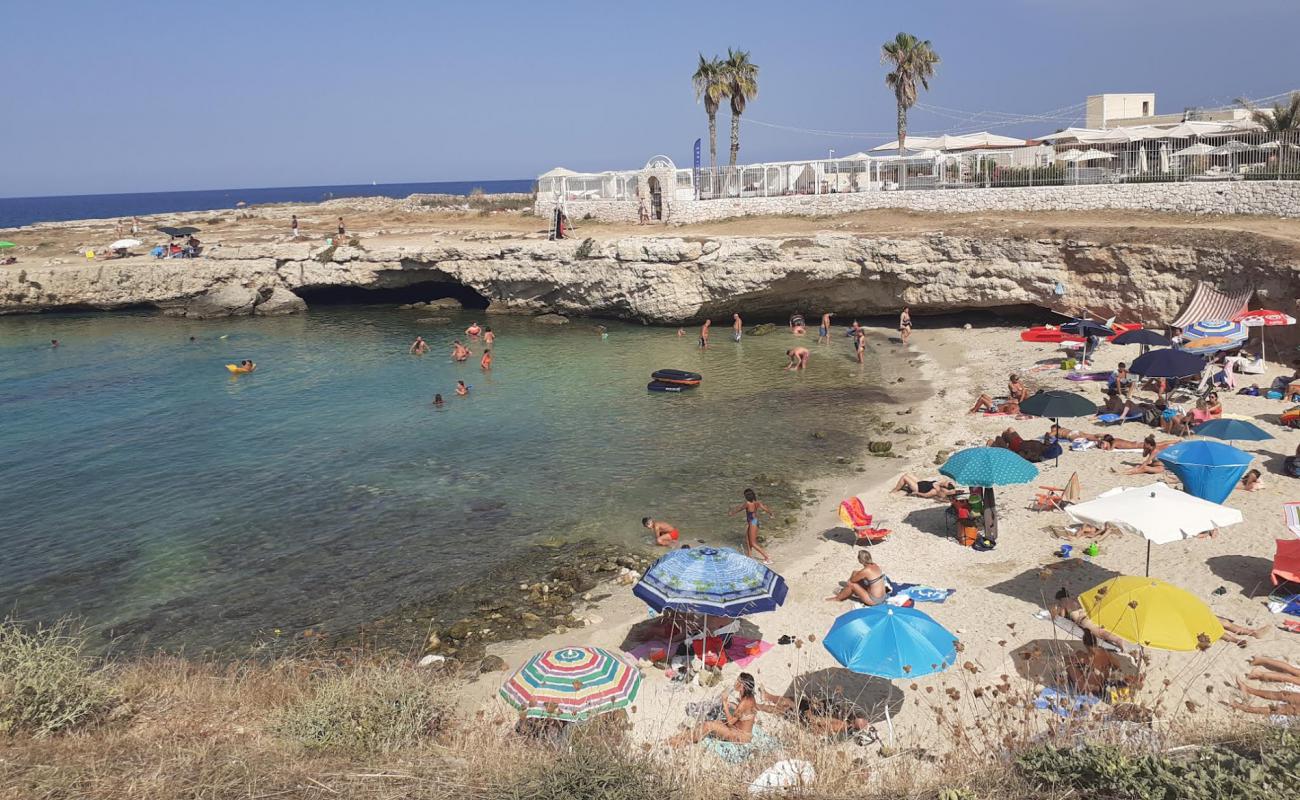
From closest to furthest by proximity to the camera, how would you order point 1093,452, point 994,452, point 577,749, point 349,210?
point 577,749
point 994,452
point 1093,452
point 349,210

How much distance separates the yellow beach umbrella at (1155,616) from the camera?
30.1 feet

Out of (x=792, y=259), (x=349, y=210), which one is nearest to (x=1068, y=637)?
(x=792, y=259)

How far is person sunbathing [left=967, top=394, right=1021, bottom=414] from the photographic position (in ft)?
73.1

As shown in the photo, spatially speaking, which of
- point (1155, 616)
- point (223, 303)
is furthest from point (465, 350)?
point (1155, 616)

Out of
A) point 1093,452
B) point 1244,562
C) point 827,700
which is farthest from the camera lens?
point 1093,452

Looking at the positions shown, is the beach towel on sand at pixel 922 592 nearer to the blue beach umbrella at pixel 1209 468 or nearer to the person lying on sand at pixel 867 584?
the person lying on sand at pixel 867 584

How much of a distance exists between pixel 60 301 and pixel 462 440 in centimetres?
3343

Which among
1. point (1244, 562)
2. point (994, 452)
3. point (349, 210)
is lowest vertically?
point (1244, 562)

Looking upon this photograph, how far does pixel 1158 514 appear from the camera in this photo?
448 inches

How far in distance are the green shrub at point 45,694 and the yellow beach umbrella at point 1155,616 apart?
10.4 m

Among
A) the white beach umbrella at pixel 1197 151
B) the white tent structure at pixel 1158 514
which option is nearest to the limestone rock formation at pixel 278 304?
the white beach umbrella at pixel 1197 151

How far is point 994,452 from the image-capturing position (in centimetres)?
1473

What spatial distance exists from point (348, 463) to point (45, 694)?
44.0 ft

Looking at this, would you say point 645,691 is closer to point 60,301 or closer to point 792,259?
point 792,259
